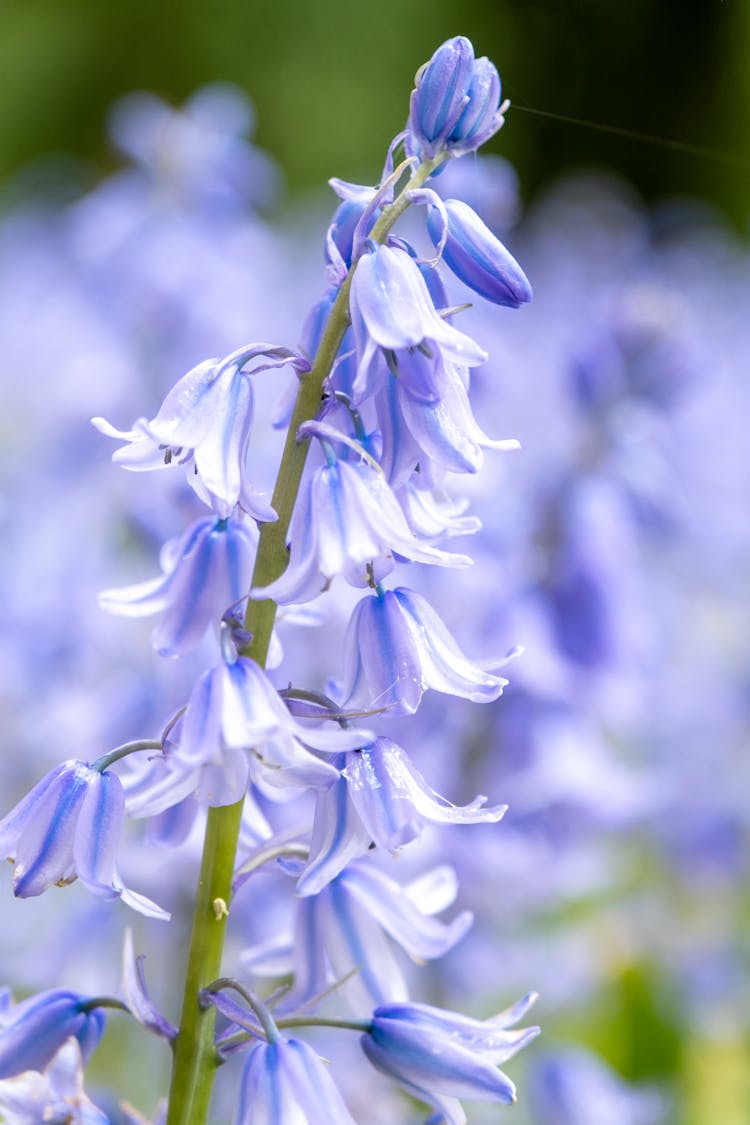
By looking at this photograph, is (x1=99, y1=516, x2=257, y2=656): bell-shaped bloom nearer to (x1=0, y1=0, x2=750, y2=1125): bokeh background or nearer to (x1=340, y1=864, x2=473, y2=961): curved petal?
(x1=340, y1=864, x2=473, y2=961): curved petal

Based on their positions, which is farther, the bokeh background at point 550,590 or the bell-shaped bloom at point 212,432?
the bokeh background at point 550,590

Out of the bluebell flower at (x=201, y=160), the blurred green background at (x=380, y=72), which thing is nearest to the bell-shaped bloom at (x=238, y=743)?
the blurred green background at (x=380, y=72)

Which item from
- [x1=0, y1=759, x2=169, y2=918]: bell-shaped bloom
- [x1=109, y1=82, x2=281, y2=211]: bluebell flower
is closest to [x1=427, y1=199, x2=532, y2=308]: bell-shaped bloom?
[x1=0, y1=759, x2=169, y2=918]: bell-shaped bloom

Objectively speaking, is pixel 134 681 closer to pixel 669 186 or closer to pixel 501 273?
pixel 501 273

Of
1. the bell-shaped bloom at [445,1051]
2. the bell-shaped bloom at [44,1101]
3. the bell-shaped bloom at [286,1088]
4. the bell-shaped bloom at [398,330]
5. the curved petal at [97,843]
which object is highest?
the bell-shaped bloom at [398,330]

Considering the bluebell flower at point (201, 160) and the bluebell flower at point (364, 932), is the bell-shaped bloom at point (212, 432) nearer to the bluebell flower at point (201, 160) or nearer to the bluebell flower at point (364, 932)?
the bluebell flower at point (364, 932)

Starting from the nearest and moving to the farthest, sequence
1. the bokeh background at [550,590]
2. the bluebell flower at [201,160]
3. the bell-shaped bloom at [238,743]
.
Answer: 1. the bell-shaped bloom at [238,743]
2. the bokeh background at [550,590]
3. the bluebell flower at [201,160]

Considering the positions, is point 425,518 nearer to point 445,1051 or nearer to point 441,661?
point 441,661
